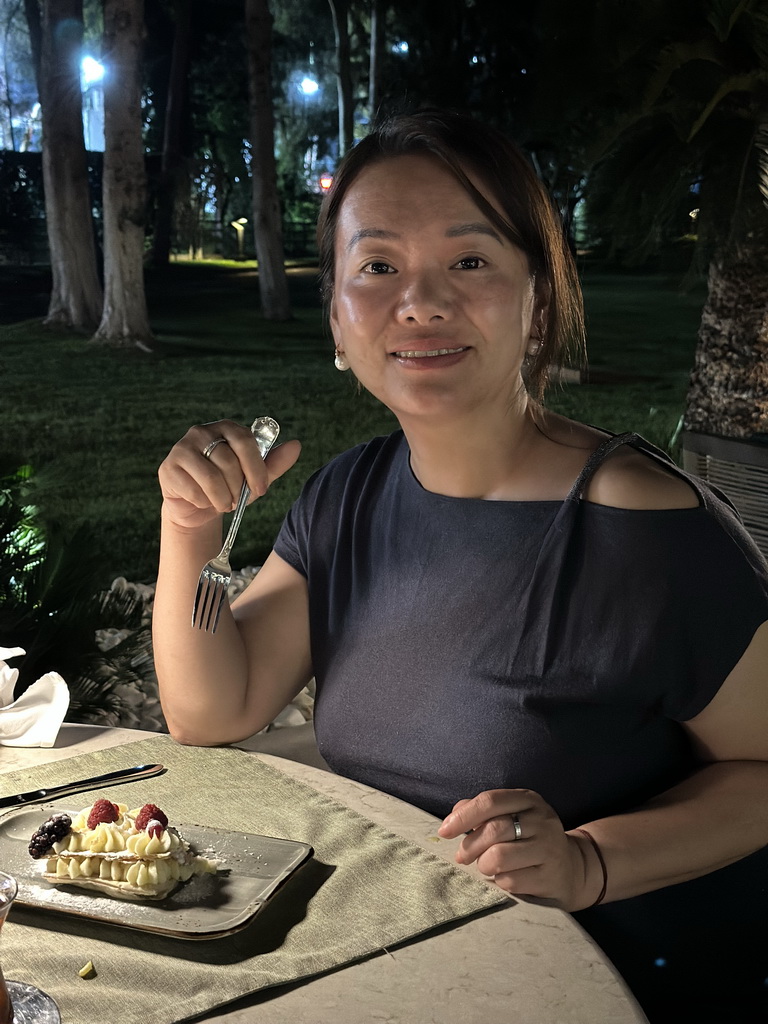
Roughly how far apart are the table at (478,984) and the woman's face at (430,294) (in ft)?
1.89

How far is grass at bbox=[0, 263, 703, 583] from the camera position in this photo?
4062mm

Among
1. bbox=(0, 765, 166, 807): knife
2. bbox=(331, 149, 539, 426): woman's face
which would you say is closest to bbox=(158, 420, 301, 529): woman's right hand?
bbox=(331, 149, 539, 426): woman's face

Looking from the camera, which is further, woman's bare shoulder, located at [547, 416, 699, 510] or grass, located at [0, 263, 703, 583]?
grass, located at [0, 263, 703, 583]

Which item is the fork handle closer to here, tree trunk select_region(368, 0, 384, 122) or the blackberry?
the blackberry

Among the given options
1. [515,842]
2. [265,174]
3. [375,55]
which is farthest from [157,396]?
[515,842]

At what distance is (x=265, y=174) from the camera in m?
4.38

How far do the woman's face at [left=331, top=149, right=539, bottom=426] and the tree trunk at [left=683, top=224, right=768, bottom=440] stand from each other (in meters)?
3.40

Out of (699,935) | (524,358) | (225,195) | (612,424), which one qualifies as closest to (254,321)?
(225,195)

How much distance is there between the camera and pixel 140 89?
4.05m

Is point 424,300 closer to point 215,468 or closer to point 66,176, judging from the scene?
point 215,468

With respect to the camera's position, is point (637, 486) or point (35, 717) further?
point (35, 717)

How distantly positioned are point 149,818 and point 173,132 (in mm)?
3613

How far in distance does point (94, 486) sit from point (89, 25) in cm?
165

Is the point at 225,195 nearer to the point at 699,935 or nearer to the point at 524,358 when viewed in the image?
the point at 524,358
